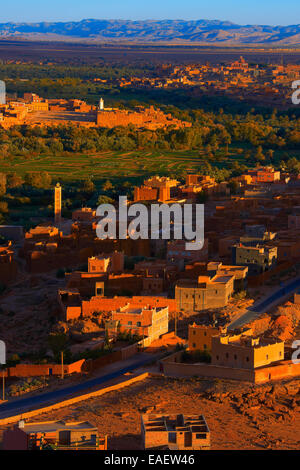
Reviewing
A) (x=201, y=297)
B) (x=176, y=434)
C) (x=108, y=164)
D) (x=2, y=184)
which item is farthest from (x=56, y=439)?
(x=108, y=164)

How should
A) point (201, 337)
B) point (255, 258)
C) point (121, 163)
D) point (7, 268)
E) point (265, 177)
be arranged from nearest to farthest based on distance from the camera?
point (201, 337) < point (255, 258) < point (7, 268) < point (265, 177) < point (121, 163)

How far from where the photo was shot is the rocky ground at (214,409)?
16.0 m

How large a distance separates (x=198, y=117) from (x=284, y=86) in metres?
30.7

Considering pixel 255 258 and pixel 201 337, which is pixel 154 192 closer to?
pixel 255 258

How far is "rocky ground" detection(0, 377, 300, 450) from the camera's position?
628 inches

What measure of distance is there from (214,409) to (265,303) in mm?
6570

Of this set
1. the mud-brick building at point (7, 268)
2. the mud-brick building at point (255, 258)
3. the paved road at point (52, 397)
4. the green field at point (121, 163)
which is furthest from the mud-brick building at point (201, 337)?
the green field at point (121, 163)

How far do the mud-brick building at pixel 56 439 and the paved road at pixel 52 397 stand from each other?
2281 millimetres

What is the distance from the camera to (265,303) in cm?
2361

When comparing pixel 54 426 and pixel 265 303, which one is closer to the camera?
pixel 54 426

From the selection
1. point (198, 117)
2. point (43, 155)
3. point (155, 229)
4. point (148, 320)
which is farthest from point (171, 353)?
point (198, 117)

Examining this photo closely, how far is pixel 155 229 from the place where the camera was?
3066 cm

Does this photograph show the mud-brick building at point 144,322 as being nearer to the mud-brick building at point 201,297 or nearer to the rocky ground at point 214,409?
the mud-brick building at point 201,297
